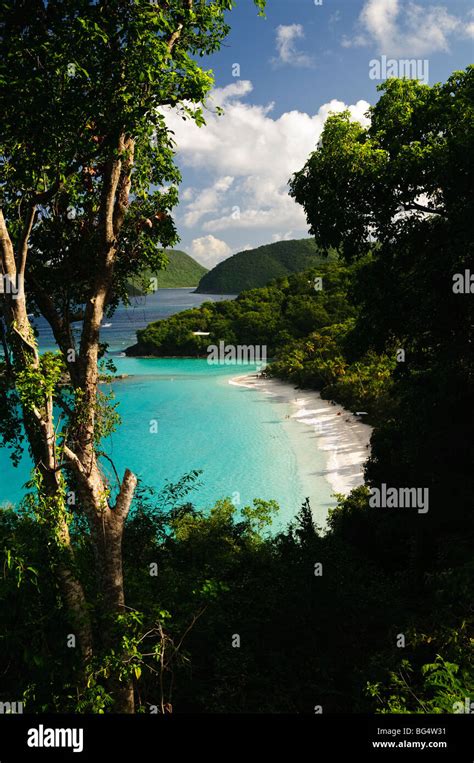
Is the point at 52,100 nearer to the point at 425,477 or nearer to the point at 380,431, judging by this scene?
the point at 425,477

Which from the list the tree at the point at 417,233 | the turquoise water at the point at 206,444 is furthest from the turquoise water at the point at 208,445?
the tree at the point at 417,233

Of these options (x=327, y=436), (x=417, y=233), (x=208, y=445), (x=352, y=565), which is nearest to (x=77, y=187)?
(x=417, y=233)

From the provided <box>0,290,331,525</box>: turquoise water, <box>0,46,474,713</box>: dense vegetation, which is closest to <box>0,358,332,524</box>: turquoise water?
<box>0,290,331,525</box>: turquoise water

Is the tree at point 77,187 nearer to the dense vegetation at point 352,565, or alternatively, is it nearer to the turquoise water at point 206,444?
the dense vegetation at point 352,565

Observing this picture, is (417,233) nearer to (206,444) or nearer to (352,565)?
(352,565)

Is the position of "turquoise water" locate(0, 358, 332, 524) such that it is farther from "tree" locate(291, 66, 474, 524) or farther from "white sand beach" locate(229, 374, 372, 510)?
"tree" locate(291, 66, 474, 524)

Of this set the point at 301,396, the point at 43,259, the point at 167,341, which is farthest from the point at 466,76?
the point at 167,341
